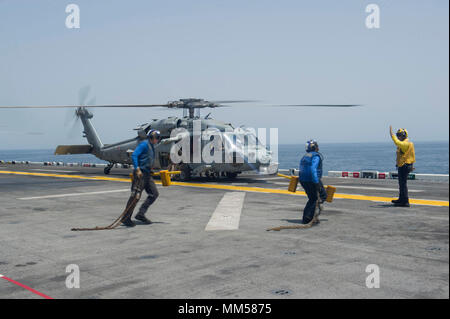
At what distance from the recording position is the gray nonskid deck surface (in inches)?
193

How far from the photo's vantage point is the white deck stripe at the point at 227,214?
29.6 ft

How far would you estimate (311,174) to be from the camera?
8820mm

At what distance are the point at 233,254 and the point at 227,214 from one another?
13.1 ft

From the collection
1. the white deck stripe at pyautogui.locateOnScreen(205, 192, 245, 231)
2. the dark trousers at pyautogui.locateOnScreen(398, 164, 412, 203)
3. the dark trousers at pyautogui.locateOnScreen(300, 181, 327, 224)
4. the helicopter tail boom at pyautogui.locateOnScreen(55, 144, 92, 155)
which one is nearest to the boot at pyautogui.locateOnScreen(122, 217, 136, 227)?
the white deck stripe at pyautogui.locateOnScreen(205, 192, 245, 231)

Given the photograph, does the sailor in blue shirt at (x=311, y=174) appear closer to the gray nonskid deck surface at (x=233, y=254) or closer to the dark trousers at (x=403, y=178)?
the gray nonskid deck surface at (x=233, y=254)

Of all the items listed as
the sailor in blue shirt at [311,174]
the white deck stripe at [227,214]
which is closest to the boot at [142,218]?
the white deck stripe at [227,214]

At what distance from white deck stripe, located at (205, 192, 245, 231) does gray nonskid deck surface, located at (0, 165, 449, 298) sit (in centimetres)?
22

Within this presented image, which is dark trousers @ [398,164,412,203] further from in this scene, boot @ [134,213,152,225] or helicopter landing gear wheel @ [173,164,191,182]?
helicopter landing gear wheel @ [173,164,191,182]

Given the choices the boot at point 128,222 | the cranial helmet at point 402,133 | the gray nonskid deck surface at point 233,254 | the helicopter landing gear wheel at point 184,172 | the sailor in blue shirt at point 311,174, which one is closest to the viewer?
the gray nonskid deck surface at point 233,254

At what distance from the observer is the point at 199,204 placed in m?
12.5

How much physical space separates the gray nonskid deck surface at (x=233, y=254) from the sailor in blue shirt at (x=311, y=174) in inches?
17.0

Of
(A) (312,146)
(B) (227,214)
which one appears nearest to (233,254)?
(A) (312,146)

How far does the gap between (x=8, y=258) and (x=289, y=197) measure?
9147 mm
